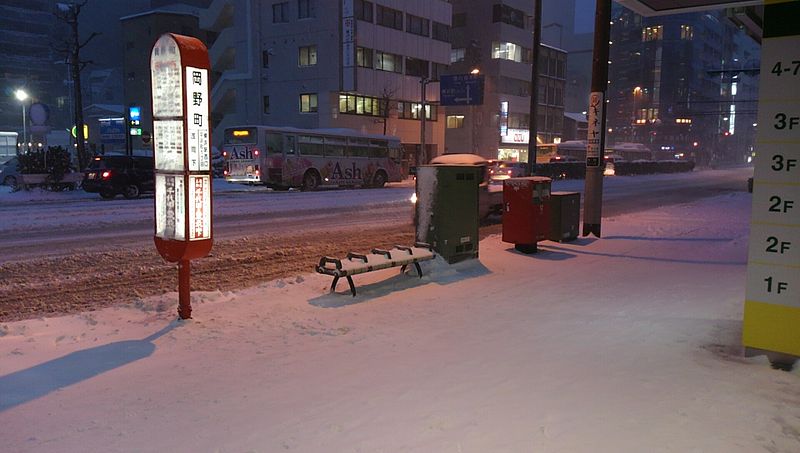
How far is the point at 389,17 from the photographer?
1960 inches

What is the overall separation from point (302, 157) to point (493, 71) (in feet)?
130

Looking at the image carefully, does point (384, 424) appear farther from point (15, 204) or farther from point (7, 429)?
point (15, 204)

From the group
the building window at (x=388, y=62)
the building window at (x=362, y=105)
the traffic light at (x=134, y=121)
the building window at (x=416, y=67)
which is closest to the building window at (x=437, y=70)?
the building window at (x=416, y=67)

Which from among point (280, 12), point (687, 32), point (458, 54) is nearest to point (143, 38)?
point (280, 12)

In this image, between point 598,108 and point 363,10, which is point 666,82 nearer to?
point 363,10

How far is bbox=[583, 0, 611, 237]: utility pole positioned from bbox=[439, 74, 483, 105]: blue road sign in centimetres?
3415

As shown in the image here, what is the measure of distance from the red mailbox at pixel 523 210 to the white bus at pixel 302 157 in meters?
19.7

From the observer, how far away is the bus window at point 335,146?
3108 centimetres

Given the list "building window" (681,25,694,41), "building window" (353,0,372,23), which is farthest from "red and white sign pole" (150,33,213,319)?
"building window" (681,25,694,41)

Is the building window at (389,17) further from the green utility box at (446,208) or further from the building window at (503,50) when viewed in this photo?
the green utility box at (446,208)

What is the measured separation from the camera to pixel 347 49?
152 feet

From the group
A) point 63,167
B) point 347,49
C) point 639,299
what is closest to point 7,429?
point 639,299

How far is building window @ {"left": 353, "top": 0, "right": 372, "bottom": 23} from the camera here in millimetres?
45991

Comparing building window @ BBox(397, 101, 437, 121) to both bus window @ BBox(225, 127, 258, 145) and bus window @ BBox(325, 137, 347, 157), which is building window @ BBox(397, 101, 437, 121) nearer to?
bus window @ BBox(325, 137, 347, 157)
